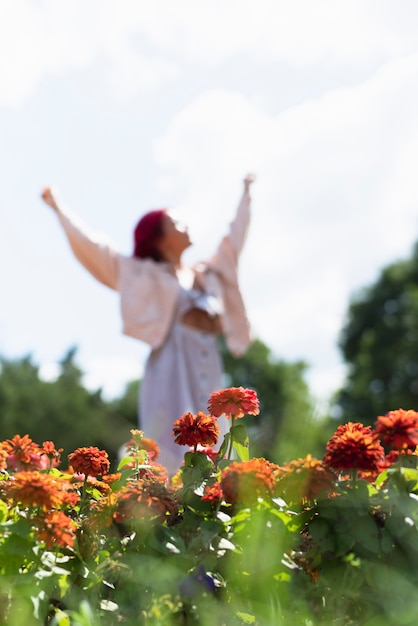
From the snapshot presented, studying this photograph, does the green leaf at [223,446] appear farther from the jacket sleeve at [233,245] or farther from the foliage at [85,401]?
the foliage at [85,401]

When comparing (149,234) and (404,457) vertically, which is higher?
(149,234)

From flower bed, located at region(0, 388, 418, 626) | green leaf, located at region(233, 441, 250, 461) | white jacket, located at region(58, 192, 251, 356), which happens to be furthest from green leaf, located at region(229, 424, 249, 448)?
white jacket, located at region(58, 192, 251, 356)

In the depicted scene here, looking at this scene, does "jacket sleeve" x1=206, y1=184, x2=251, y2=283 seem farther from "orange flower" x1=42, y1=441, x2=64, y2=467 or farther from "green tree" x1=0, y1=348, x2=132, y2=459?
"green tree" x1=0, y1=348, x2=132, y2=459

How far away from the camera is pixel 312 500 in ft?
6.61

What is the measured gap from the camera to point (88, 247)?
621cm

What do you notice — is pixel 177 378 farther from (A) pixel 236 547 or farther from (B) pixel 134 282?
(A) pixel 236 547

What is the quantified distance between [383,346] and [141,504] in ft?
94.9

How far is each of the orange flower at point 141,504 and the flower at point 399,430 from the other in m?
0.52

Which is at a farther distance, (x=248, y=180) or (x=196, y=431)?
(x=248, y=180)

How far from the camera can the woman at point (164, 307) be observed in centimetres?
618

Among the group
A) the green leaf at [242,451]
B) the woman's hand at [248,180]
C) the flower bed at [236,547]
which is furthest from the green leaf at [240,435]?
the woman's hand at [248,180]

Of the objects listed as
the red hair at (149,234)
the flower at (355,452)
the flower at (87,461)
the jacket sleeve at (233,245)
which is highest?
the jacket sleeve at (233,245)

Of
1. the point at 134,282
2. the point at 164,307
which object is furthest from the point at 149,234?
the point at 164,307

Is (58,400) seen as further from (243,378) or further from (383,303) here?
(383,303)
